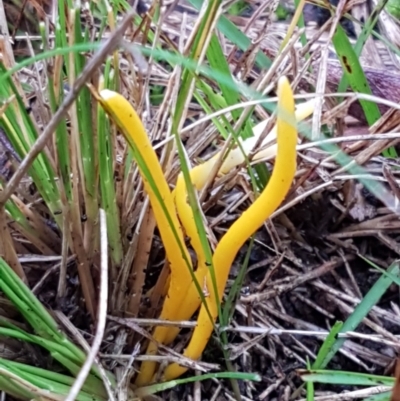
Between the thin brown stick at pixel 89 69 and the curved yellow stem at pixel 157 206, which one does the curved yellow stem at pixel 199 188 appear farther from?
the thin brown stick at pixel 89 69

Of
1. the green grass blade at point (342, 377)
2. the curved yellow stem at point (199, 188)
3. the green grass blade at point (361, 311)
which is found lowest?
the green grass blade at point (342, 377)

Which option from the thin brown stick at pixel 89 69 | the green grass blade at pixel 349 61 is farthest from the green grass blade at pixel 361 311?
the thin brown stick at pixel 89 69

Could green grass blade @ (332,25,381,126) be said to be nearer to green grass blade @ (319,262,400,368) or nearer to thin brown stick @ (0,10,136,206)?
green grass blade @ (319,262,400,368)

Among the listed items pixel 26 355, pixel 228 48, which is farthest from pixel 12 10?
pixel 26 355

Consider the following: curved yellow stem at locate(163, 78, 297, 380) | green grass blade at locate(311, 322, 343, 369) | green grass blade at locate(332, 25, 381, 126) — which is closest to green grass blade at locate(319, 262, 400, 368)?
green grass blade at locate(311, 322, 343, 369)

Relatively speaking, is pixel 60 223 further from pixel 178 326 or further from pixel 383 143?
pixel 383 143

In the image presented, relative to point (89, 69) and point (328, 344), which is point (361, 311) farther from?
point (89, 69)
